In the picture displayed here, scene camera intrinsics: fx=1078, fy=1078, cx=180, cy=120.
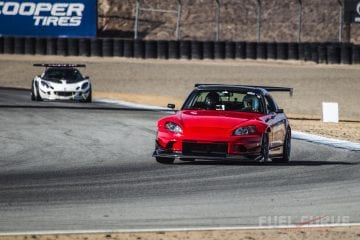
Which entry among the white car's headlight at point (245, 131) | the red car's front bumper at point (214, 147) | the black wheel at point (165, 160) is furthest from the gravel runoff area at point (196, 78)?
the red car's front bumper at point (214, 147)

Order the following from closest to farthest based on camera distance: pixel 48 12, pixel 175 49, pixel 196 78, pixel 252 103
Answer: pixel 252 103
pixel 196 78
pixel 175 49
pixel 48 12

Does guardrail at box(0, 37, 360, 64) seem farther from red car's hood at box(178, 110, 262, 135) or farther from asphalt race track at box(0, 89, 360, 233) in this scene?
red car's hood at box(178, 110, 262, 135)

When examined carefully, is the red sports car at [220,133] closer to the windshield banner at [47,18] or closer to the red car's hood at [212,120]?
the red car's hood at [212,120]

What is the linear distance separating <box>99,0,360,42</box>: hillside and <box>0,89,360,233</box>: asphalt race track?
40.6 meters

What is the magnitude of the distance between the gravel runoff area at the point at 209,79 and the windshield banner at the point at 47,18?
1.41 m

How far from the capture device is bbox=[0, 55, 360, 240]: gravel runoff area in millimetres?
32844

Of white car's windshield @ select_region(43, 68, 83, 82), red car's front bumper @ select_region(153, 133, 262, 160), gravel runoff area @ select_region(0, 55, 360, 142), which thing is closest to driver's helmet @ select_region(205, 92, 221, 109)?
red car's front bumper @ select_region(153, 133, 262, 160)

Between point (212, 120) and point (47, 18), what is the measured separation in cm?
3681

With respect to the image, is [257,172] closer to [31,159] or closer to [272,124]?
[272,124]

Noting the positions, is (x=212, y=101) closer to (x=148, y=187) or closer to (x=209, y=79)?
(x=148, y=187)

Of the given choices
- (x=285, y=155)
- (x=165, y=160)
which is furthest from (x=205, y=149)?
(x=285, y=155)

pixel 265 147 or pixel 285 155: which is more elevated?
pixel 265 147

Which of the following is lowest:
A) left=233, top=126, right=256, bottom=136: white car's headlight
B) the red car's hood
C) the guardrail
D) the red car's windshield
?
the guardrail

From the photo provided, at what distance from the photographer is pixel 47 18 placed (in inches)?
1975
